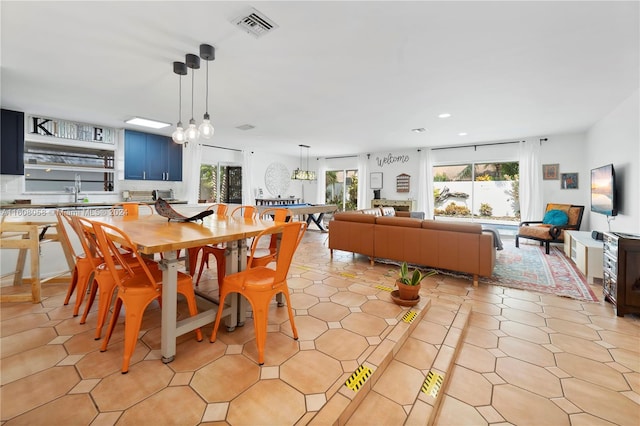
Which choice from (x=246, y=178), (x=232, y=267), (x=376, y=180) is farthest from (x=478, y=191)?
(x=232, y=267)

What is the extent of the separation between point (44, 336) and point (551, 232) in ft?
22.7

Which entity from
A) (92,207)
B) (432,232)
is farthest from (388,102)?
(92,207)

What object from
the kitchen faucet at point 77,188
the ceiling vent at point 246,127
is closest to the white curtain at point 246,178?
the ceiling vent at point 246,127

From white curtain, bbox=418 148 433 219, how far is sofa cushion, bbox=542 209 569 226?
2505 millimetres

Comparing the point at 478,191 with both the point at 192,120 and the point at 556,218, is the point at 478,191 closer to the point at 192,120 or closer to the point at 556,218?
the point at 556,218

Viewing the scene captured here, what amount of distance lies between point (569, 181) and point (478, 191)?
A: 1.77m

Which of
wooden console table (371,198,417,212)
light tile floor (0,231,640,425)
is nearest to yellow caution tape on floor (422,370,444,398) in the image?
light tile floor (0,231,640,425)

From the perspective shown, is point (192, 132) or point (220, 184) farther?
point (220, 184)

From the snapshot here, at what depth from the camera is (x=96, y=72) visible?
2.98 m

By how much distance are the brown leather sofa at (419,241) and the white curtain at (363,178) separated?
443 centimetres

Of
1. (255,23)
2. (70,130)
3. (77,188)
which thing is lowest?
(77,188)

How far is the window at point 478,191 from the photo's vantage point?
6.82m

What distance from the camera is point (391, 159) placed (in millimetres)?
8367

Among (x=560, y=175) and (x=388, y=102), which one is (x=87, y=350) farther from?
(x=560, y=175)
